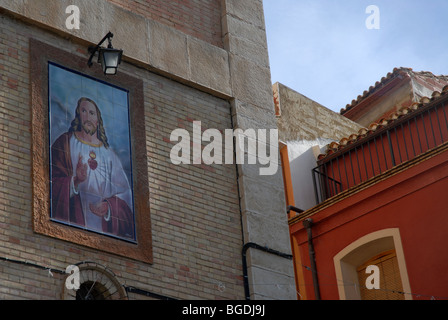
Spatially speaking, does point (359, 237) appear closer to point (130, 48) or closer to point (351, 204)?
point (351, 204)

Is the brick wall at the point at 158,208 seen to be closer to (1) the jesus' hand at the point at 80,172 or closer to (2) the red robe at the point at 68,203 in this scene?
(2) the red robe at the point at 68,203

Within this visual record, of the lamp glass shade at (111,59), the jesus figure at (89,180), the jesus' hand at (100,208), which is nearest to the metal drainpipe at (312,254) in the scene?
the jesus figure at (89,180)

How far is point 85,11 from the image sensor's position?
11664mm

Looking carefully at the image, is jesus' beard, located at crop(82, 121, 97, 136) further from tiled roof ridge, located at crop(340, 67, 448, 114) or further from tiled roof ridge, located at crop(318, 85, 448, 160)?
tiled roof ridge, located at crop(340, 67, 448, 114)

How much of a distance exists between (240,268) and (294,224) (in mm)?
5267

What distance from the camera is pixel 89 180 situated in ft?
35.1

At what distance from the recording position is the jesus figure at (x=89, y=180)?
10.4 metres

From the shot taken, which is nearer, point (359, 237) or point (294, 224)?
point (359, 237)

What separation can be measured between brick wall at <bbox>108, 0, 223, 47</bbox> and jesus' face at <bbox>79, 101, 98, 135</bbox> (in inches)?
67.9

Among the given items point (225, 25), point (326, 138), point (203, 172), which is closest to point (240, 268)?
point (203, 172)

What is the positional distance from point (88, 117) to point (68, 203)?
1.21m

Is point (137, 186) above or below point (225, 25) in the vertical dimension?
below

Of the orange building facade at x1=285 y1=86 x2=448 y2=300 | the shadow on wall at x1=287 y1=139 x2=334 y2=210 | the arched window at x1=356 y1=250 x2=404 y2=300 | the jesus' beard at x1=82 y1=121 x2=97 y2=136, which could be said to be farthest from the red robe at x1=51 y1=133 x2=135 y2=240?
the shadow on wall at x1=287 y1=139 x2=334 y2=210

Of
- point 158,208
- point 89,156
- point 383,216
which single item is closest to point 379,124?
point 383,216
